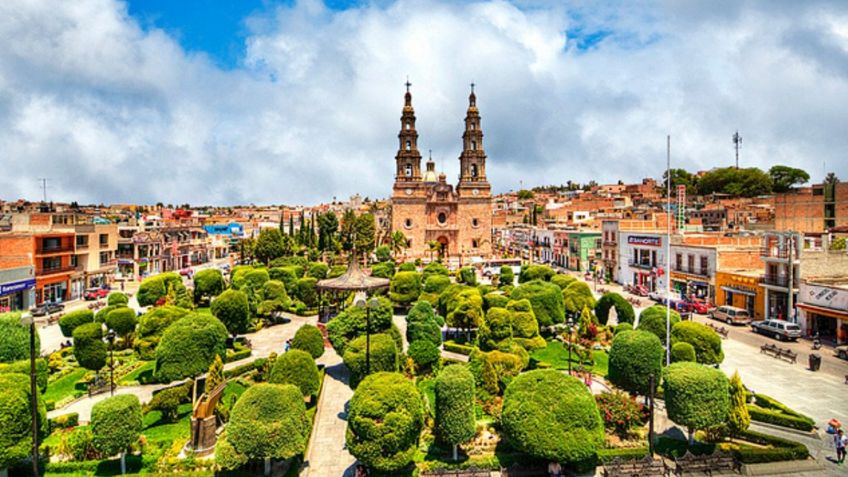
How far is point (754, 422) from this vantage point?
16.8 meters

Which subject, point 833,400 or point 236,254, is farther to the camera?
point 236,254

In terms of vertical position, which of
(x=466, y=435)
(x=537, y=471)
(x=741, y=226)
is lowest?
(x=537, y=471)

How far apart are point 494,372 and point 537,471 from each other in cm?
471

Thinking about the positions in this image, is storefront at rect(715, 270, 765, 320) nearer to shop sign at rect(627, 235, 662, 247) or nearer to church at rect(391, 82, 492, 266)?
shop sign at rect(627, 235, 662, 247)

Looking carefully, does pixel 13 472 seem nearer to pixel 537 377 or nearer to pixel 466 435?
pixel 466 435

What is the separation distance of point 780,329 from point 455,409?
73.9ft

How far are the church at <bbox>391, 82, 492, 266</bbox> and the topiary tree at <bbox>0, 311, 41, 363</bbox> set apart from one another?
179 feet

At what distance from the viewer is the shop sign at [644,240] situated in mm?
43594

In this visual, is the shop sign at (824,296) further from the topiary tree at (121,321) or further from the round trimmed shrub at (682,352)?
the topiary tree at (121,321)

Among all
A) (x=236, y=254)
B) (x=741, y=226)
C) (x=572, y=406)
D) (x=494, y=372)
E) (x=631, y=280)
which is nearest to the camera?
(x=572, y=406)

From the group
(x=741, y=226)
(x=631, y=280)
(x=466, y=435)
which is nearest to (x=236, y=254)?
(x=631, y=280)

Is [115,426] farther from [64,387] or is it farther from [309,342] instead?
[64,387]

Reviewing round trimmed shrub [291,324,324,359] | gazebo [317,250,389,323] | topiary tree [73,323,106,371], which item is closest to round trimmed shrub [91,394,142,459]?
round trimmed shrub [291,324,324,359]

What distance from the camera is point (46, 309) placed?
127 feet
